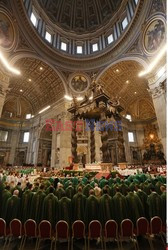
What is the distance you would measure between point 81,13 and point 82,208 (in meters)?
28.1

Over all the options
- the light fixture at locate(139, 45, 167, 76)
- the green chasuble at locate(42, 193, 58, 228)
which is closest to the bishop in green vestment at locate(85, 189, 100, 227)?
the green chasuble at locate(42, 193, 58, 228)

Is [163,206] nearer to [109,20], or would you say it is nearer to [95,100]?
[95,100]

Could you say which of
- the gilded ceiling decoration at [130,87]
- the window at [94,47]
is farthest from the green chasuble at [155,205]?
the window at [94,47]

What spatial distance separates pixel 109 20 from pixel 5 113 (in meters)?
23.4

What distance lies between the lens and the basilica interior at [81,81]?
11.5 meters

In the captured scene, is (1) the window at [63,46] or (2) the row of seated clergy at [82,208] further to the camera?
(1) the window at [63,46]

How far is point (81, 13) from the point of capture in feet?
72.4

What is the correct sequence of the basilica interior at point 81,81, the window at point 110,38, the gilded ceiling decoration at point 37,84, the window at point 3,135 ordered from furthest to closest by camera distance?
the window at point 3,135, the window at point 110,38, the gilded ceiling decoration at point 37,84, the basilica interior at point 81,81

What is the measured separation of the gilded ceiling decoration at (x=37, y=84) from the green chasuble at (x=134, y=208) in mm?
16931

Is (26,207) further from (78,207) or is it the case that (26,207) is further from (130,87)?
(130,87)

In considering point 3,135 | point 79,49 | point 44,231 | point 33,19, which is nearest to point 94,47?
point 79,49

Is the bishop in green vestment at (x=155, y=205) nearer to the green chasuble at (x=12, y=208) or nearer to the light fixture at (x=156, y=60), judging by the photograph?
the green chasuble at (x=12, y=208)

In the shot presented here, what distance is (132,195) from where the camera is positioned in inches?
127

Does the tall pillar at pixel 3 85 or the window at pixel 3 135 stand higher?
the tall pillar at pixel 3 85
